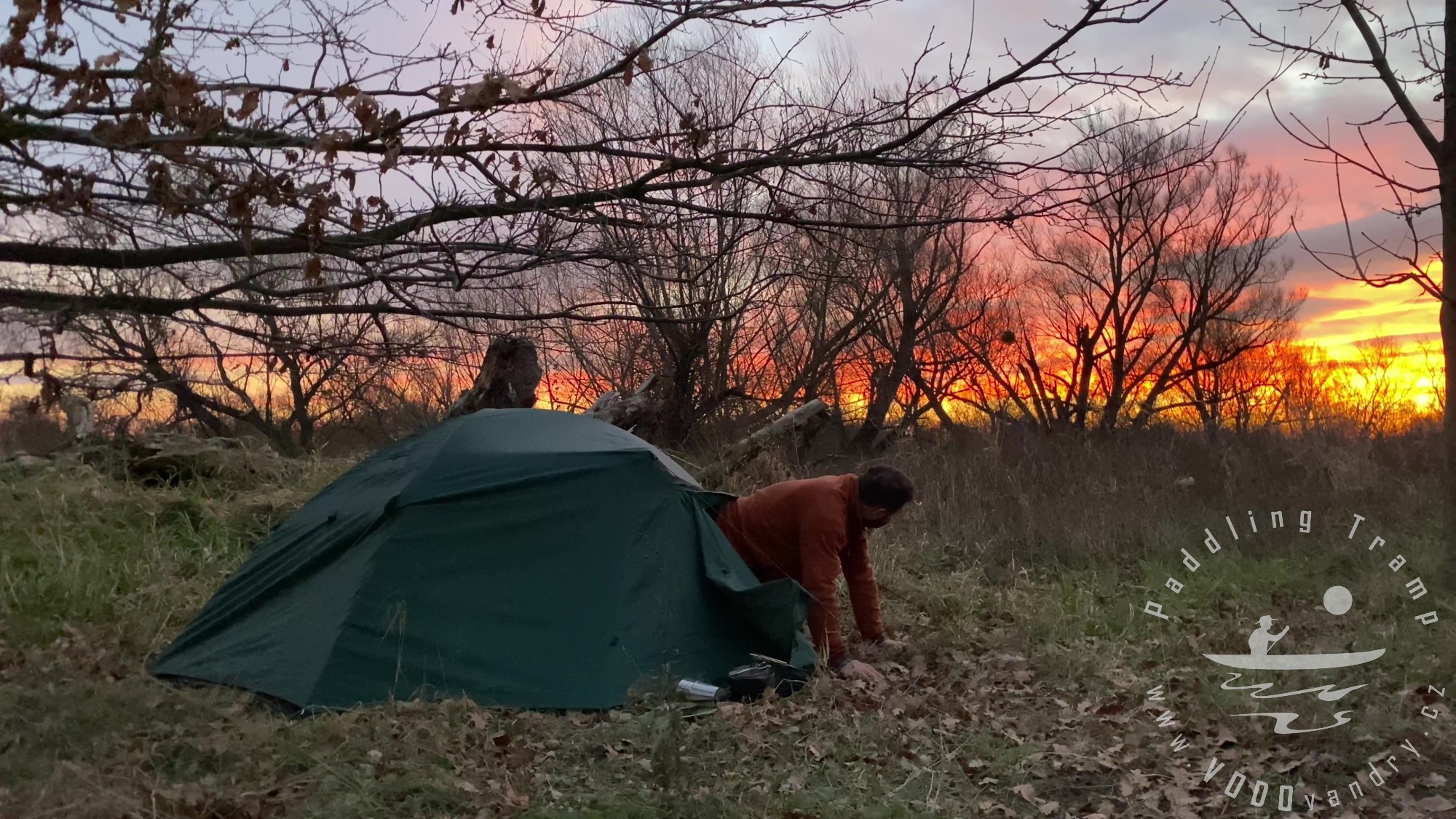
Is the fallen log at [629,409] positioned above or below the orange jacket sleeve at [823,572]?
above

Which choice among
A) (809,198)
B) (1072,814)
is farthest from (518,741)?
(809,198)

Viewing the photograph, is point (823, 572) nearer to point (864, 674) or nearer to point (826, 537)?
point (826, 537)

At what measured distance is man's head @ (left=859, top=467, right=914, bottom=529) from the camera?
569 centimetres

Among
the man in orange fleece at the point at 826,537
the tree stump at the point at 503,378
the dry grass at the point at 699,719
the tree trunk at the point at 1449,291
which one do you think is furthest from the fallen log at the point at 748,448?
the tree trunk at the point at 1449,291

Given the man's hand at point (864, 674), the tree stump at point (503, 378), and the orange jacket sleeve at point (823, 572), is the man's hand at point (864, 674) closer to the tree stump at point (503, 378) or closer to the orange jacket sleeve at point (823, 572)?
the orange jacket sleeve at point (823, 572)

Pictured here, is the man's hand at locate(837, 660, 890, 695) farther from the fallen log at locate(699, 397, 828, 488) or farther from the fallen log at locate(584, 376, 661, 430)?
the fallen log at locate(584, 376, 661, 430)

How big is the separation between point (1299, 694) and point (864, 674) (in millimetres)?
2159

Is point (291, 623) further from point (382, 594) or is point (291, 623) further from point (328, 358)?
point (328, 358)

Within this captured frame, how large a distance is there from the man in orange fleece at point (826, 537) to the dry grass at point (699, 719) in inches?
14.9

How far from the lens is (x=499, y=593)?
18.8ft

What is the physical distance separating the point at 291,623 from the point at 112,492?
13.1 feet

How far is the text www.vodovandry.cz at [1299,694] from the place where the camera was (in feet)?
13.9

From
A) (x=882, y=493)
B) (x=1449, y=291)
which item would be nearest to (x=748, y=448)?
(x=882, y=493)

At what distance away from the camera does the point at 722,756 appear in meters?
4.60
